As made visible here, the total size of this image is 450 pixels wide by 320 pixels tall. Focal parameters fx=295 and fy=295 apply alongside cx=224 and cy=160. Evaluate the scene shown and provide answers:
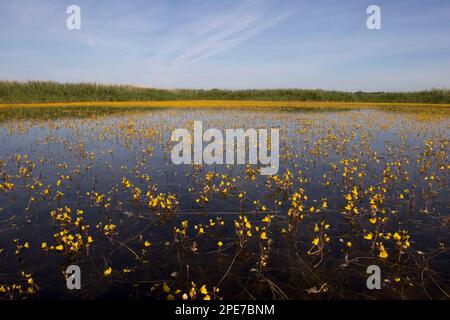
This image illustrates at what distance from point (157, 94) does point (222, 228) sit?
49.4 meters

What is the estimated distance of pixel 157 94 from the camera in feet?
172

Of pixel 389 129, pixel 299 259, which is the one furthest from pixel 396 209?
pixel 389 129

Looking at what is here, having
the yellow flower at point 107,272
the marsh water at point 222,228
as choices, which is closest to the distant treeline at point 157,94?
the marsh water at point 222,228

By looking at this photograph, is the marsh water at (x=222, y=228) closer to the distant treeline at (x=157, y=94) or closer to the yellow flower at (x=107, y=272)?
the yellow flower at (x=107, y=272)

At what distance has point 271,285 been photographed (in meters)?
4.47

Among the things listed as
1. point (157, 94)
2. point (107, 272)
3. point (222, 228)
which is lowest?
point (107, 272)

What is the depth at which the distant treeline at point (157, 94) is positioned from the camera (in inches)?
1677

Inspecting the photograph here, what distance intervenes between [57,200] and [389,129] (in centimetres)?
1913

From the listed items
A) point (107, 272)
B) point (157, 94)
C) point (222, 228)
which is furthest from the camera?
point (157, 94)

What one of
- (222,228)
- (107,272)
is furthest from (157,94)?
(107,272)

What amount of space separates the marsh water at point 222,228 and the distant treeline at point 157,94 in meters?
37.5

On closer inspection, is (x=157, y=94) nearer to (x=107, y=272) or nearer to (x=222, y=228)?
(x=222, y=228)

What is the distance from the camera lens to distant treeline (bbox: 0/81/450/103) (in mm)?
42594
